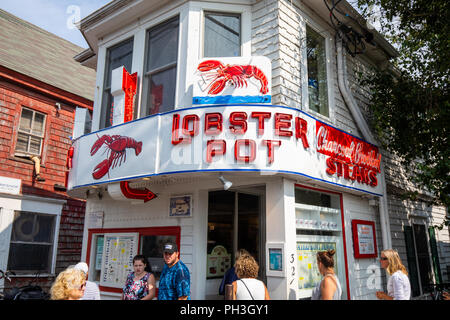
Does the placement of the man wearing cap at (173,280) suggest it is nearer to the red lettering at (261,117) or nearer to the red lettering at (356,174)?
the red lettering at (261,117)

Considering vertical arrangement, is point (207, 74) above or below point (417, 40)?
below

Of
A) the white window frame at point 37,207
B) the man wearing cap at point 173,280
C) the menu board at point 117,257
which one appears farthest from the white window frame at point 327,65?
the white window frame at point 37,207

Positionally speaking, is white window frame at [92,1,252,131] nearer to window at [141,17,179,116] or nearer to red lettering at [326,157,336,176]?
window at [141,17,179,116]

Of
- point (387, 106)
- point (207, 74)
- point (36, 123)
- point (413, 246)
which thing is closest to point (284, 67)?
point (207, 74)

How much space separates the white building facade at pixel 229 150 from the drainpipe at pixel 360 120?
0.03m

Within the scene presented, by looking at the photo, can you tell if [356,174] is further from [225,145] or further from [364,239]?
[225,145]

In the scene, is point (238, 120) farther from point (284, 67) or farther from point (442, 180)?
point (442, 180)

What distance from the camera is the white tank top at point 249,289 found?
4359 mm

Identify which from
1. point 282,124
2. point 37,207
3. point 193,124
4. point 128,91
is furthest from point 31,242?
point 282,124

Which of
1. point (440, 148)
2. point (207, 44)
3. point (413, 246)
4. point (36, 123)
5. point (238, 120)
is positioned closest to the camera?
point (238, 120)

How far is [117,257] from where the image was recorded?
8211mm

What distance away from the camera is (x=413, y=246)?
10484 millimetres
